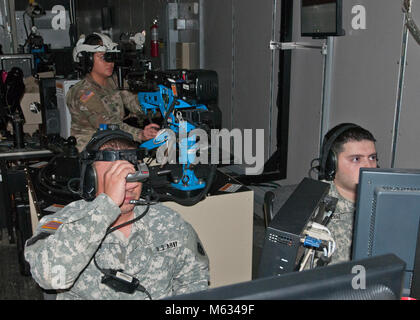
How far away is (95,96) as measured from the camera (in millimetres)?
3357

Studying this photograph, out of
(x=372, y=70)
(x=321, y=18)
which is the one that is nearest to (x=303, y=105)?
(x=321, y=18)

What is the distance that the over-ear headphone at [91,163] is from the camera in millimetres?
1458

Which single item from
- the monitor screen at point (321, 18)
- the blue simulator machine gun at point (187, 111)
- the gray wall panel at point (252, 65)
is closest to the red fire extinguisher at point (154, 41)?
the gray wall panel at point (252, 65)

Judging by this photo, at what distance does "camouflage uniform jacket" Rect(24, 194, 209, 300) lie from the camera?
1.29 metres

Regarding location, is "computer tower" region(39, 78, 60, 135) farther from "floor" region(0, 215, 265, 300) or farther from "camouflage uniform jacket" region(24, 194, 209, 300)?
"camouflage uniform jacket" region(24, 194, 209, 300)

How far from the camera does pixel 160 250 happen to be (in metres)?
1.59

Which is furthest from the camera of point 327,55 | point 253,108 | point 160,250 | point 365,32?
point 253,108

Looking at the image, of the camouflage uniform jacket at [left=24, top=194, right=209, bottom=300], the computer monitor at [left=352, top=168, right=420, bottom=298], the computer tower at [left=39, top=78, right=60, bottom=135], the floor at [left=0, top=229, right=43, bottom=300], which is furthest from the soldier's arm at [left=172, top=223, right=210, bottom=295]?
the computer tower at [left=39, top=78, right=60, bottom=135]

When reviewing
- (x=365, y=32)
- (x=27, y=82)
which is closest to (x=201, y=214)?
(x=365, y=32)

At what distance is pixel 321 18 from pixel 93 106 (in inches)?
70.3

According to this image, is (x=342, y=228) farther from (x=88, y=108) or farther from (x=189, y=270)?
(x=88, y=108)

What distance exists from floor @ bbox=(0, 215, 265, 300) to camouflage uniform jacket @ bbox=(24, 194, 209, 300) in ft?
4.02
